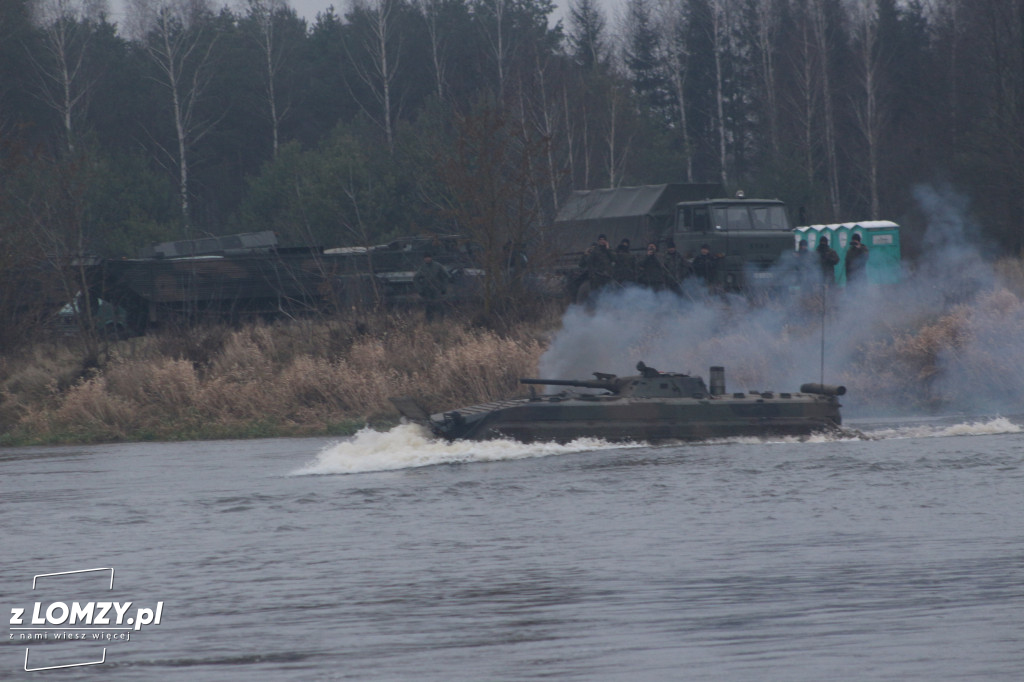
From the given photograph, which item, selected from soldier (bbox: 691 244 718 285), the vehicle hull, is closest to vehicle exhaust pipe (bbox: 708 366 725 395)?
the vehicle hull

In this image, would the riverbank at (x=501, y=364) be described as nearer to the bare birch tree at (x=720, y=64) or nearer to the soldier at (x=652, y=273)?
the soldier at (x=652, y=273)

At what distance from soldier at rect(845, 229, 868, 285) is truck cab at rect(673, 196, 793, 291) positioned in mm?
2150

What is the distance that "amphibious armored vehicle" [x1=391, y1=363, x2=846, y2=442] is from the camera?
20.5 meters

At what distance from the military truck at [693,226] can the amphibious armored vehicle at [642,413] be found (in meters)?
8.82

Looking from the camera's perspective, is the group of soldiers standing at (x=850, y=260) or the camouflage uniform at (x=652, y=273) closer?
the camouflage uniform at (x=652, y=273)

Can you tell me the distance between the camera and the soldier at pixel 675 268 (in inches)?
1148

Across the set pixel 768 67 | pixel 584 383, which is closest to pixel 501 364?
pixel 584 383

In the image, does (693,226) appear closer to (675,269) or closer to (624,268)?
(675,269)

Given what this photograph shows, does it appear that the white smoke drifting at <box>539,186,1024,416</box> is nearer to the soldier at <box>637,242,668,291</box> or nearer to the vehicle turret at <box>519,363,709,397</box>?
the soldier at <box>637,242,668,291</box>

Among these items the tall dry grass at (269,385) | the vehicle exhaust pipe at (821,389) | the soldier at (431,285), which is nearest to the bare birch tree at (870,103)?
the soldier at (431,285)

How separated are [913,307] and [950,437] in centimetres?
854

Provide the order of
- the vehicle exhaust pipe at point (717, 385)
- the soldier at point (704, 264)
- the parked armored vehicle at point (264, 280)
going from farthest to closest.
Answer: the parked armored vehicle at point (264, 280)
the soldier at point (704, 264)
the vehicle exhaust pipe at point (717, 385)

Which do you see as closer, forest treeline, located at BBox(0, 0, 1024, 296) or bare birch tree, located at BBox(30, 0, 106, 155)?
forest treeline, located at BBox(0, 0, 1024, 296)
